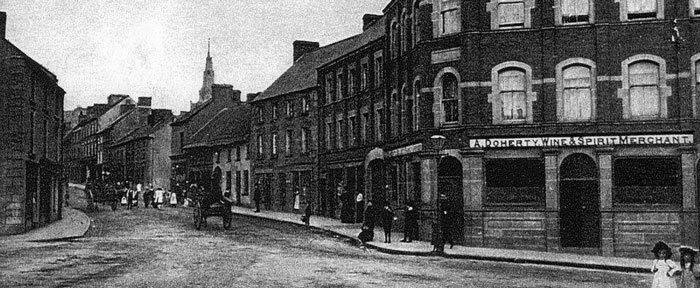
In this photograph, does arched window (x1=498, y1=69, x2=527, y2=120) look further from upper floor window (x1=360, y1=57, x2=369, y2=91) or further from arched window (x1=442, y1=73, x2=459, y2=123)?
upper floor window (x1=360, y1=57, x2=369, y2=91)

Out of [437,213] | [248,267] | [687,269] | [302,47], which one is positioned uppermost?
[302,47]

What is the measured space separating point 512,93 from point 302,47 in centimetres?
3307

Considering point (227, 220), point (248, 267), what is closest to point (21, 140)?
point (227, 220)

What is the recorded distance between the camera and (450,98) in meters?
25.0

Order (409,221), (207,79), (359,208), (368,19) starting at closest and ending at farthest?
(409,221), (359,208), (368,19), (207,79)

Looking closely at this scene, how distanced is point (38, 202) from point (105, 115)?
6100cm

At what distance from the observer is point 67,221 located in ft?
120

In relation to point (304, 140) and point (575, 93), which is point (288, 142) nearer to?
point (304, 140)

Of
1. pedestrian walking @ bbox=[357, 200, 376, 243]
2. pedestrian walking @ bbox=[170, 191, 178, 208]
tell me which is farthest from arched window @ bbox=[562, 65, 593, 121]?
pedestrian walking @ bbox=[170, 191, 178, 208]

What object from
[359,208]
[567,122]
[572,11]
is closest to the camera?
[567,122]

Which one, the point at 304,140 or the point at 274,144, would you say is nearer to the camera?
the point at 304,140

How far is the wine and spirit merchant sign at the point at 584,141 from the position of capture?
2223cm

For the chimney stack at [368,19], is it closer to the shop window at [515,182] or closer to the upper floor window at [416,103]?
the upper floor window at [416,103]

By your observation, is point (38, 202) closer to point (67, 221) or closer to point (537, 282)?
point (67, 221)
